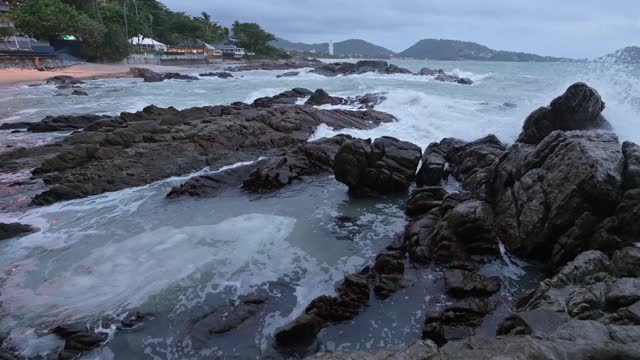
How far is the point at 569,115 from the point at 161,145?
43.1ft

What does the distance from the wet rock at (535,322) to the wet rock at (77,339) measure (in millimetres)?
5448

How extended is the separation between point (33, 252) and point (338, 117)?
14695 millimetres

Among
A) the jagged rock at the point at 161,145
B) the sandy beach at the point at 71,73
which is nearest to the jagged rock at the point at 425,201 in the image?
the jagged rock at the point at 161,145

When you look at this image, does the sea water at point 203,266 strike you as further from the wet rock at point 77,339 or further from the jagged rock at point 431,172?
the jagged rock at point 431,172

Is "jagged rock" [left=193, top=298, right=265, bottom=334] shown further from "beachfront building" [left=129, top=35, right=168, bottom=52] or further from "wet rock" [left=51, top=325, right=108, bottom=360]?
"beachfront building" [left=129, top=35, right=168, bottom=52]

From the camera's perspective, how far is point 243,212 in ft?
36.6

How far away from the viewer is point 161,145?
50.5 feet

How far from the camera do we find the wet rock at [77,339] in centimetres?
592

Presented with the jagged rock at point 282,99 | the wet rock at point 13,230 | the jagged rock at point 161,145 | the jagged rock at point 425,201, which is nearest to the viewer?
the wet rock at point 13,230

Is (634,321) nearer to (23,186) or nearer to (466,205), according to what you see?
(466,205)

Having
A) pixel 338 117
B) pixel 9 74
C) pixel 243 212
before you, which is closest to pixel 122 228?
pixel 243 212

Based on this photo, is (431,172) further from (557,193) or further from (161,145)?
(161,145)

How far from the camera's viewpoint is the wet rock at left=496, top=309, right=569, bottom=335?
4.49m

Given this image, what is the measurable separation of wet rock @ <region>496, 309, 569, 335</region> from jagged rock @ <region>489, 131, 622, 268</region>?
3.35 metres
